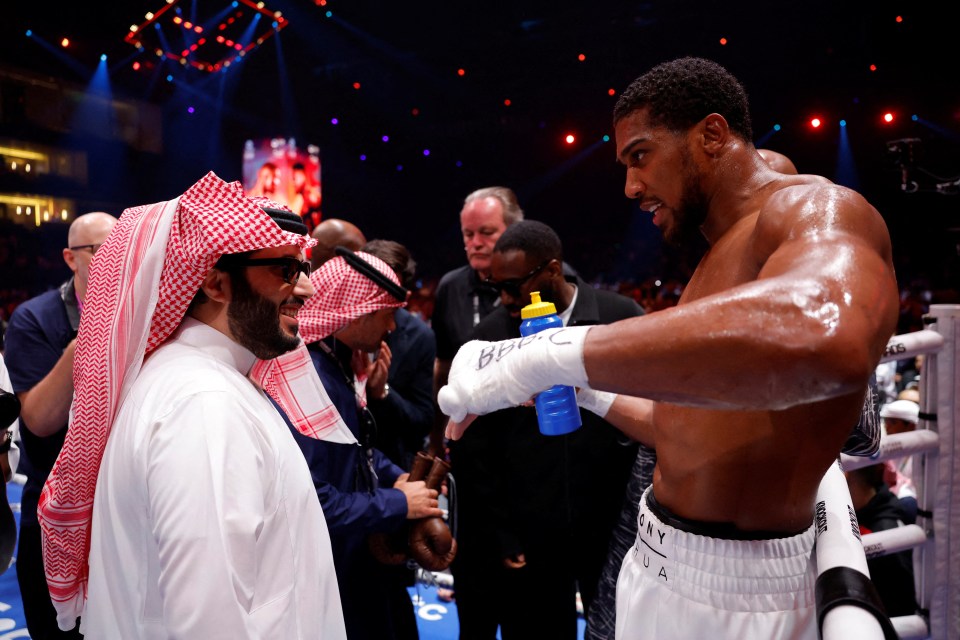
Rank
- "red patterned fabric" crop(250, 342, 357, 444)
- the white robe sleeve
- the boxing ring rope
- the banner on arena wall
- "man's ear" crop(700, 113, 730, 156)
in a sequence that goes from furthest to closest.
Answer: the banner on arena wall
the boxing ring rope
"red patterned fabric" crop(250, 342, 357, 444)
"man's ear" crop(700, 113, 730, 156)
the white robe sleeve

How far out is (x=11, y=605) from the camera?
3.90 meters

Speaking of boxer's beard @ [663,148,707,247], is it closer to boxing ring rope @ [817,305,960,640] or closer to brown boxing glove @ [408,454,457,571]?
brown boxing glove @ [408,454,457,571]

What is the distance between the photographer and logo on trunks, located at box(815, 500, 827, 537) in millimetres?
1297

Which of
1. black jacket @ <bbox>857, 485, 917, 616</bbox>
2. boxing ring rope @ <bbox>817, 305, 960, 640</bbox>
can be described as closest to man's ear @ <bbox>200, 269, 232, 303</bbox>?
boxing ring rope @ <bbox>817, 305, 960, 640</bbox>

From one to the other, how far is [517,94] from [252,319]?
→ 40.5ft

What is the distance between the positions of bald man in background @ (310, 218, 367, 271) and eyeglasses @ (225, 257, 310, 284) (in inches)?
95.6

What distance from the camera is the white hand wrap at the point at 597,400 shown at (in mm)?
1840

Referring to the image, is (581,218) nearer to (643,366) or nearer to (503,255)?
(503,255)

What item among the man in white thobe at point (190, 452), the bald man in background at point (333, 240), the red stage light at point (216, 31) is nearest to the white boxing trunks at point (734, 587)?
the man in white thobe at point (190, 452)

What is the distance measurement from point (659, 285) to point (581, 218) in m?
3.18

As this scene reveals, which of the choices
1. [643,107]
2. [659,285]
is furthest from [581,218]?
[643,107]

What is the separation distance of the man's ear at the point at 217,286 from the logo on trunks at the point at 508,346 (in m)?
0.65

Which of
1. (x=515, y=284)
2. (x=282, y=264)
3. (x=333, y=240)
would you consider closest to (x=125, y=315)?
(x=282, y=264)

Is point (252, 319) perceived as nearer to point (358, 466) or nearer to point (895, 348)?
point (358, 466)
